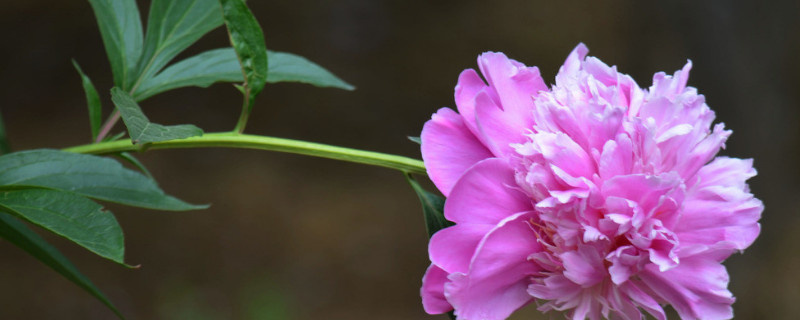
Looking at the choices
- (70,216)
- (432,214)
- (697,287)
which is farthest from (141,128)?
(697,287)

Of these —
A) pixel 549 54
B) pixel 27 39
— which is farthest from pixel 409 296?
pixel 27 39

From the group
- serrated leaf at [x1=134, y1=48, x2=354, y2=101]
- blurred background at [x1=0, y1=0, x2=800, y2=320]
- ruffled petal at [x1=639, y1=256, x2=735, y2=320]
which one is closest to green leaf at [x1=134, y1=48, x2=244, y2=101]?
serrated leaf at [x1=134, y1=48, x2=354, y2=101]

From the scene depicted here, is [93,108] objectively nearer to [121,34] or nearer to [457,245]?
[121,34]

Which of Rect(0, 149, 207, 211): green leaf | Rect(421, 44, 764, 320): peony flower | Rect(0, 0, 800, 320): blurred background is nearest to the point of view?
Rect(421, 44, 764, 320): peony flower

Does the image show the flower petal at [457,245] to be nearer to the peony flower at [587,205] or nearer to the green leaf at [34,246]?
the peony flower at [587,205]

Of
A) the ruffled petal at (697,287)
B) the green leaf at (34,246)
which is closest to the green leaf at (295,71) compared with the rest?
the green leaf at (34,246)

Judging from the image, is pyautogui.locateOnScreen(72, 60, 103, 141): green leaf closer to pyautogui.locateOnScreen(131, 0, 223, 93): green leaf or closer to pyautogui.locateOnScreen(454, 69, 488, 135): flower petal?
pyautogui.locateOnScreen(131, 0, 223, 93): green leaf

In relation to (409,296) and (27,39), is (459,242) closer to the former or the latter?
(409,296)

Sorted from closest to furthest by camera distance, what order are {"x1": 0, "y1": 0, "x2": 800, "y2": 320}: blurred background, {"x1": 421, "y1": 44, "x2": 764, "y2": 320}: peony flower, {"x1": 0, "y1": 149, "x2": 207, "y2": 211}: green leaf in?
1. {"x1": 421, "y1": 44, "x2": 764, "y2": 320}: peony flower
2. {"x1": 0, "y1": 149, "x2": 207, "y2": 211}: green leaf
3. {"x1": 0, "y1": 0, "x2": 800, "y2": 320}: blurred background
